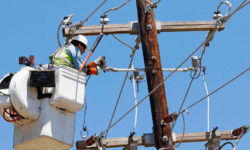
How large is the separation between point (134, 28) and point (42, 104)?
271cm

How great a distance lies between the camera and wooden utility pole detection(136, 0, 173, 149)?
11.0 m

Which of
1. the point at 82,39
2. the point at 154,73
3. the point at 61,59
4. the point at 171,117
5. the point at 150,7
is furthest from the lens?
the point at 150,7

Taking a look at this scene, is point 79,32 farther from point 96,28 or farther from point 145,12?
point 145,12

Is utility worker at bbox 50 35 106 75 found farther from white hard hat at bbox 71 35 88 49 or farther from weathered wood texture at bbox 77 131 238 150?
weathered wood texture at bbox 77 131 238 150

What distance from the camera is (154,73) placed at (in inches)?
445

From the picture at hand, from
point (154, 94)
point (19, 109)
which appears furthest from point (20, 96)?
point (154, 94)

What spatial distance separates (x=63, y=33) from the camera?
12.0m

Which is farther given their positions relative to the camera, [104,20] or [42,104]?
[104,20]

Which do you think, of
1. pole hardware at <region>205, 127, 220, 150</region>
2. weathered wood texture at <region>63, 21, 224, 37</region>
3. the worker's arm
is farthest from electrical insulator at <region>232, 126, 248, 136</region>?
the worker's arm

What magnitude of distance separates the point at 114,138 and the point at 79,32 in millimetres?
1677

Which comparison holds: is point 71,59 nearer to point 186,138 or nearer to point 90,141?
point 90,141

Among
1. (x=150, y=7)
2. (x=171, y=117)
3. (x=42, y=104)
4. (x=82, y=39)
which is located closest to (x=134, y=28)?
(x=150, y=7)

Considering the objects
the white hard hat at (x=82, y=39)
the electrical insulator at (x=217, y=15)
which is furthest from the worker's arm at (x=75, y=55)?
the electrical insulator at (x=217, y=15)

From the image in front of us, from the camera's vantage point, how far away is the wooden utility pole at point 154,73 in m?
11.0
